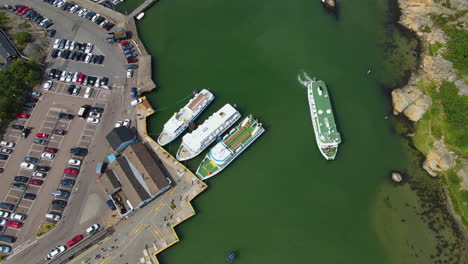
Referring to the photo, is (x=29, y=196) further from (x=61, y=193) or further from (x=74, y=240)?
(x=74, y=240)

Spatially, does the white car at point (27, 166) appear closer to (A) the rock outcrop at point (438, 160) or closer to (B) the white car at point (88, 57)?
(B) the white car at point (88, 57)

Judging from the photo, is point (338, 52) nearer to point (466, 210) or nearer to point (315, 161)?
point (315, 161)

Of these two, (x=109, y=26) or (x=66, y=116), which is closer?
(x=66, y=116)

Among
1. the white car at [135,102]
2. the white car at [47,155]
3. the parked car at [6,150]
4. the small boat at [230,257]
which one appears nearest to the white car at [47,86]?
the parked car at [6,150]

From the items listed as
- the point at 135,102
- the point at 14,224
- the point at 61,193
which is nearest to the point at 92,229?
the point at 61,193

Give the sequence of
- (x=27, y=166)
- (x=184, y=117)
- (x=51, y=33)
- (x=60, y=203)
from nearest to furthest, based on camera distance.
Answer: (x=60, y=203) < (x=27, y=166) < (x=184, y=117) < (x=51, y=33)

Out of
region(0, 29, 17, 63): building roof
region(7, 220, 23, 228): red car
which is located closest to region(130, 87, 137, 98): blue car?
region(0, 29, 17, 63): building roof
